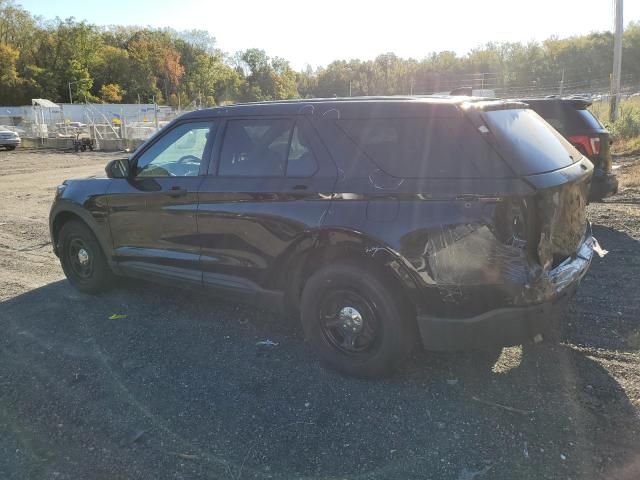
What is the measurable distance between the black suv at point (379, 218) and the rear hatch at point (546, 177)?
1cm

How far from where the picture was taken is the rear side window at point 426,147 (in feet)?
9.75

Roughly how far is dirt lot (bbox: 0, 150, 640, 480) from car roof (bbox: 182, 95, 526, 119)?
173cm

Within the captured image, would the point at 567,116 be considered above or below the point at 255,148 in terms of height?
above

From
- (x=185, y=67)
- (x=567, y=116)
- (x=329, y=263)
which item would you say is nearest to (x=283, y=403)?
(x=329, y=263)

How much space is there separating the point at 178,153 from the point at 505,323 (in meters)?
2.95

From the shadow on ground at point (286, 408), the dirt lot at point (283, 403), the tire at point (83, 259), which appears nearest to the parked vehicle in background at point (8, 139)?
the tire at point (83, 259)

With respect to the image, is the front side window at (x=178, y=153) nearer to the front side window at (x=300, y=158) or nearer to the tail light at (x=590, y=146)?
the front side window at (x=300, y=158)

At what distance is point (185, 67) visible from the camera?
97.1 m

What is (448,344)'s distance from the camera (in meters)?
3.06

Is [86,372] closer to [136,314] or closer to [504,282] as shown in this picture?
Result: [136,314]

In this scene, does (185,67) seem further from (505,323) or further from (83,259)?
(505,323)

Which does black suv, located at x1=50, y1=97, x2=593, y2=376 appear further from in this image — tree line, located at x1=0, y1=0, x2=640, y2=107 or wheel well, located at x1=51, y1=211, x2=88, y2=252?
tree line, located at x1=0, y1=0, x2=640, y2=107

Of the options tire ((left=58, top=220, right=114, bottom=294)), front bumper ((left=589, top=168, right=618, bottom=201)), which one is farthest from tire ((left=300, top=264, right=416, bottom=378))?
front bumper ((left=589, top=168, right=618, bottom=201))

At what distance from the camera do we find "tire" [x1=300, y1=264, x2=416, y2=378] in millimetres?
3209
